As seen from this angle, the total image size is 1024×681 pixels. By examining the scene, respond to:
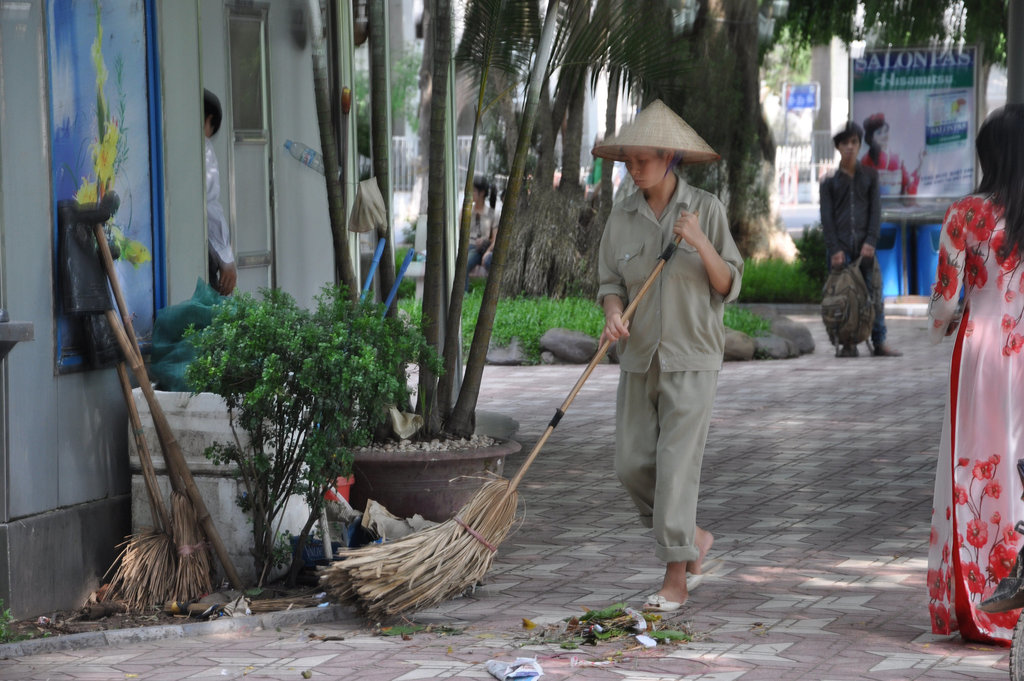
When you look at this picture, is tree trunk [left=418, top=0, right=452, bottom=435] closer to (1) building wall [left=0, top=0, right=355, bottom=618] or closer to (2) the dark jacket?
(1) building wall [left=0, top=0, right=355, bottom=618]

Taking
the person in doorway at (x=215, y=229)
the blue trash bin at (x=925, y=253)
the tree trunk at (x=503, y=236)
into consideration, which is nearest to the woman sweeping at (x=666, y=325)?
the tree trunk at (x=503, y=236)

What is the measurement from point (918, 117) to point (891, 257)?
70.7 inches

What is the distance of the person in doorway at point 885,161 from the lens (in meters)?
17.7

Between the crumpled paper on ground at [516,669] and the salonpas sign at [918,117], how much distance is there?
560 inches

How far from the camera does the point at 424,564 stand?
16.7ft

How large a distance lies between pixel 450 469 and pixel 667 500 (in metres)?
1.38

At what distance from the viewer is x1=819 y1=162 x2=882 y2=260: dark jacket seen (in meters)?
12.3

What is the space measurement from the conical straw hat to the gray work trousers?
2.63 ft

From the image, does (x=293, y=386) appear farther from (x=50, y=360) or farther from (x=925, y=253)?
(x=925, y=253)

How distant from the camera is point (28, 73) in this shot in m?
5.17

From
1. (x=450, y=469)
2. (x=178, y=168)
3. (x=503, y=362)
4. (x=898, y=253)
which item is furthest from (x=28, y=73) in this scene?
Answer: (x=898, y=253)

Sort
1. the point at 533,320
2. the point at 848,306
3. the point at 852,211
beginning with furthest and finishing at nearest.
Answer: the point at 533,320 < the point at 848,306 < the point at 852,211

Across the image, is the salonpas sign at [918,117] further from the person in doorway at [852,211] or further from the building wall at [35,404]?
the building wall at [35,404]

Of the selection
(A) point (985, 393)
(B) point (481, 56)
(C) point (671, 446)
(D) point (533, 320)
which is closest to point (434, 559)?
(C) point (671, 446)
